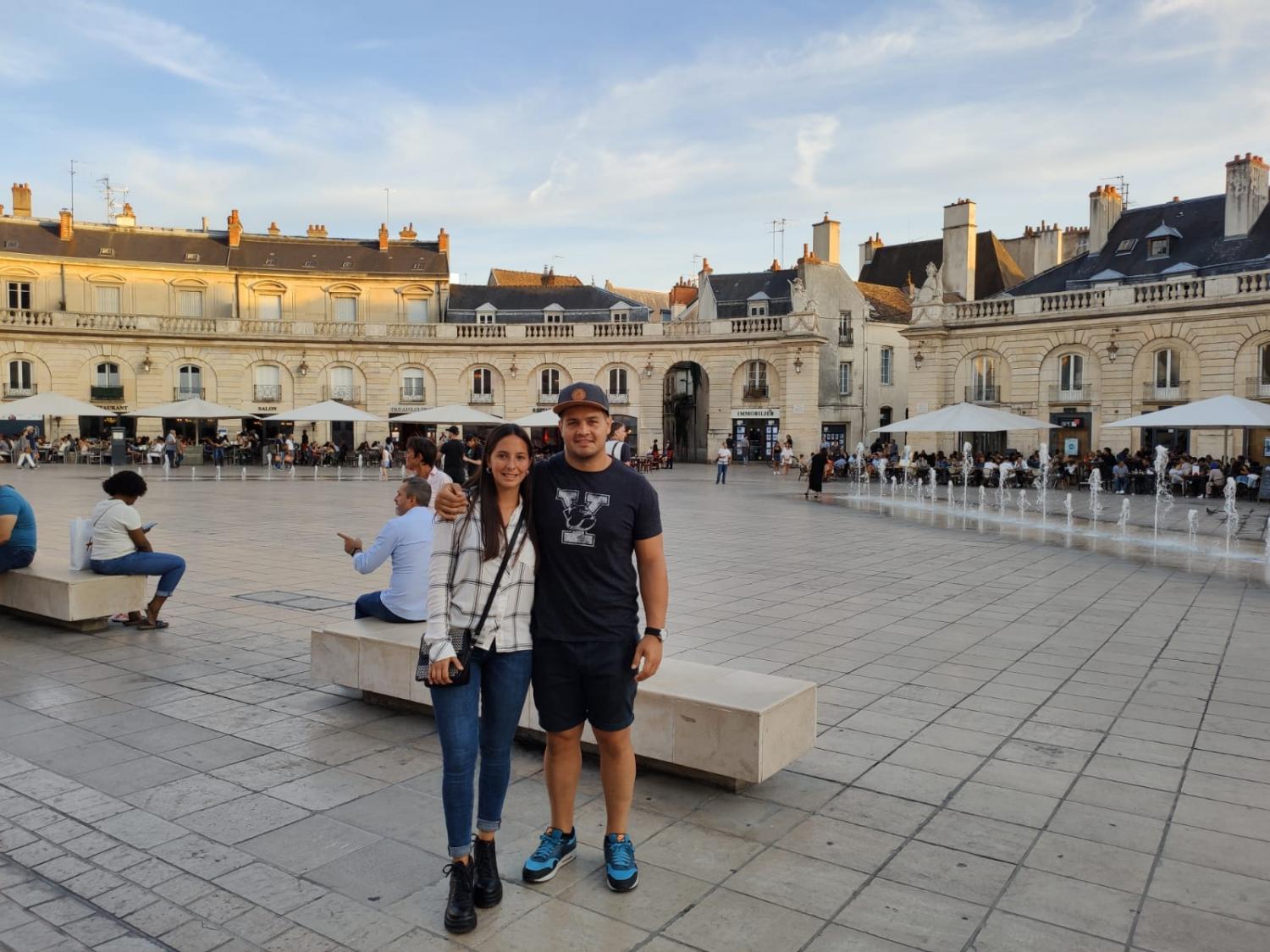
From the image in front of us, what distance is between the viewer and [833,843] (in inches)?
156

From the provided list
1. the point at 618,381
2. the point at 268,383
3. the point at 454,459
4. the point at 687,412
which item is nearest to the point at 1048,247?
the point at 687,412

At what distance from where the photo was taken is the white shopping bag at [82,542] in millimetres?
7863

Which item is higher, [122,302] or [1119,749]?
[122,302]

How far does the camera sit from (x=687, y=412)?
48.1 meters

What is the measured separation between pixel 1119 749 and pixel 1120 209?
36.4 meters

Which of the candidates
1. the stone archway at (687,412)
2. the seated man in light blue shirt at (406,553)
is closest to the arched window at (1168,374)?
the stone archway at (687,412)

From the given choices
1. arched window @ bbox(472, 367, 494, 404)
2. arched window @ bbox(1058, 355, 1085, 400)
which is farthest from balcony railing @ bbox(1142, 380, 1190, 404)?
arched window @ bbox(472, 367, 494, 404)

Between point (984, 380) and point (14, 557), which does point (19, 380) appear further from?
point (984, 380)

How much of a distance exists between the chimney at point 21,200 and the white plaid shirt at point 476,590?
51.6 metres

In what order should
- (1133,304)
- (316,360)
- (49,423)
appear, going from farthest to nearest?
1. (316,360)
2. (49,423)
3. (1133,304)

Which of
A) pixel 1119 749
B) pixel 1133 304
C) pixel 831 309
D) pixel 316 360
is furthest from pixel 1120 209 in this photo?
pixel 1119 749

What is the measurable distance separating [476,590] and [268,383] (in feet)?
138

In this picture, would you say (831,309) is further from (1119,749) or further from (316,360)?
(1119,749)

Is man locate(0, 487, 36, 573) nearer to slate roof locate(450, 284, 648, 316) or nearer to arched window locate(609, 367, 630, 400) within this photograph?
arched window locate(609, 367, 630, 400)
